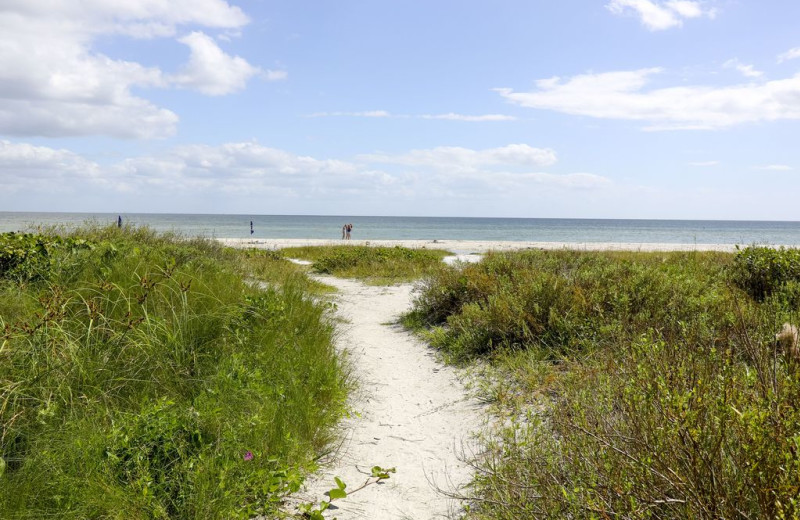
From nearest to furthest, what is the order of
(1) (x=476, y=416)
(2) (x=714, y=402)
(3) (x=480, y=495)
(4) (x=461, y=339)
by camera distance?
(2) (x=714, y=402) → (3) (x=480, y=495) → (1) (x=476, y=416) → (4) (x=461, y=339)

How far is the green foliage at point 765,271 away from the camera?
30.8 ft

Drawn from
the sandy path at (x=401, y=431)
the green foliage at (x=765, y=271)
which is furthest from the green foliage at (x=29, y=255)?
the green foliage at (x=765, y=271)

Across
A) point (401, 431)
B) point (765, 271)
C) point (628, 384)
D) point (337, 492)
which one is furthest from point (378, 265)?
point (628, 384)

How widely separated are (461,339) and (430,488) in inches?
156

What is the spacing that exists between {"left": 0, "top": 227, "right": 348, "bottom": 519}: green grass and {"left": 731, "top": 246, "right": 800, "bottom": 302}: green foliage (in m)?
7.87

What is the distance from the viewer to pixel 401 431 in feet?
18.0

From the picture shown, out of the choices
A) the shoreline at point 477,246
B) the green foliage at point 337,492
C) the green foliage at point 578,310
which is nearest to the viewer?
the green foliage at point 337,492

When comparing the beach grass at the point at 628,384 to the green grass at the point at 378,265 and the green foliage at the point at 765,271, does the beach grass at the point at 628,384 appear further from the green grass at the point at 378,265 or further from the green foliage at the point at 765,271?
the green grass at the point at 378,265

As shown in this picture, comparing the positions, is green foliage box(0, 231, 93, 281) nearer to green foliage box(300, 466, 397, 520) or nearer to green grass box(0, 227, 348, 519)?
green grass box(0, 227, 348, 519)

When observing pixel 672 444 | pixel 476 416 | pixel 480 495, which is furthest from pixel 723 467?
pixel 476 416

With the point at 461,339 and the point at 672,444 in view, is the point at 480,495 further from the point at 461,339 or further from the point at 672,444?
the point at 461,339

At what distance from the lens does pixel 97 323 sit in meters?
5.23

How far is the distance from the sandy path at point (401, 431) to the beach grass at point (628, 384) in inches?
14.1

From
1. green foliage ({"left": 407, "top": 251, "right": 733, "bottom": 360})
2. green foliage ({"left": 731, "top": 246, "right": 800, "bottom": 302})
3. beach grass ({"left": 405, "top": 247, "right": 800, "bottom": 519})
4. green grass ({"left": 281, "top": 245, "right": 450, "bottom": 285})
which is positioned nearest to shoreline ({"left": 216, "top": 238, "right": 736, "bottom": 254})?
green grass ({"left": 281, "top": 245, "right": 450, "bottom": 285})
